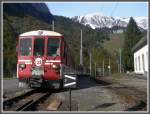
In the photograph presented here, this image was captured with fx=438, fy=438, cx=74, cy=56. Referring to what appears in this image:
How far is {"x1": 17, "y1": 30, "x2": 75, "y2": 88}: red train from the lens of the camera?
1903 cm

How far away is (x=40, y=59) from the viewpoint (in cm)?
1919

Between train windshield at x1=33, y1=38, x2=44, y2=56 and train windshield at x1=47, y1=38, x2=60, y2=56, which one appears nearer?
train windshield at x1=47, y1=38, x2=60, y2=56

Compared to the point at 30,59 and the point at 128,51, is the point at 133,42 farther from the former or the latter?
the point at 30,59

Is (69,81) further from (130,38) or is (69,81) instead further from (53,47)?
(130,38)

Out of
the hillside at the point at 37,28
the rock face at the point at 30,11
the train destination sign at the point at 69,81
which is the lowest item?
the train destination sign at the point at 69,81

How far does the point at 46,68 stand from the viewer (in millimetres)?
19016

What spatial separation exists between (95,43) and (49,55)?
79.6 meters

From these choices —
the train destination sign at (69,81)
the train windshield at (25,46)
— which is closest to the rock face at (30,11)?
the train windshield at (25,46)

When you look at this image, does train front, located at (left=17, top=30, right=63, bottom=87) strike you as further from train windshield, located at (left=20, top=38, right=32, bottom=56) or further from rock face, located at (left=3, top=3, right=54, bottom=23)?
rock face, located at (left=3, top=3, right=54, bottom=23)

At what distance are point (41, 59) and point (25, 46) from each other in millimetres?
1020

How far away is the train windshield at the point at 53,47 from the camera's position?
19.1 meters

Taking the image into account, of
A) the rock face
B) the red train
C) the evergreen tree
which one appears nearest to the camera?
the red train

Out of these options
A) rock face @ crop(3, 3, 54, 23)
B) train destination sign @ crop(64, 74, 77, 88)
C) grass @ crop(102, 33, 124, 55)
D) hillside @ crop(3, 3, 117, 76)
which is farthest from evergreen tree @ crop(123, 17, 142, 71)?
Result: train destination sign @ crop(64, 74, 77, 88)

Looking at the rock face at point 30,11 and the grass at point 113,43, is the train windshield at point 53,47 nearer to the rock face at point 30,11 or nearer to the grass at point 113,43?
the rock face at point 30,11
